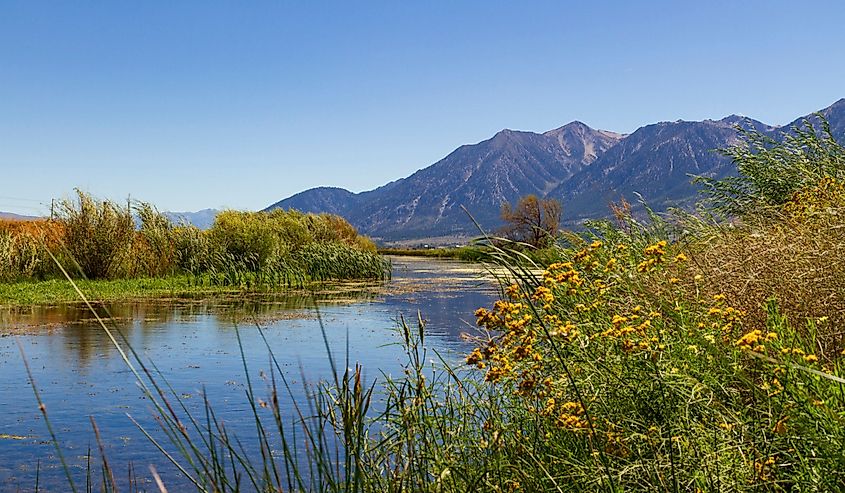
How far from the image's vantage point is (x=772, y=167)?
10289 mm

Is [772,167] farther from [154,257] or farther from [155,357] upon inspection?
[154,257]

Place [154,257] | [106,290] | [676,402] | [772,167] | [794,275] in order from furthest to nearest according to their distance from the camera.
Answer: [154,257]
[106,290]
[772,167]
[794,275]
[676,402]

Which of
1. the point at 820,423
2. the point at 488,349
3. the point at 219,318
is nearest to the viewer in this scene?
the point at 820,423

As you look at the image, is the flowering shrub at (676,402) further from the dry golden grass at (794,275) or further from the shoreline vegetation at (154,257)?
the shoreline vegetation at (154,257)

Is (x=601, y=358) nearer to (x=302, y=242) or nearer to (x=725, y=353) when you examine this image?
(x=725, y=353)

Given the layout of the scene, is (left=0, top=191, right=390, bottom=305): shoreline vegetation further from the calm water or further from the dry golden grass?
the dry golden grass

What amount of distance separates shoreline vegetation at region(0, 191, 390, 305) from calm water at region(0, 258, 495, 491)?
102 inches

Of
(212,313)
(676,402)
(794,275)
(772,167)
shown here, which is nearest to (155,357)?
(212,313)

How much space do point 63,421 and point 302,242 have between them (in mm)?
20234

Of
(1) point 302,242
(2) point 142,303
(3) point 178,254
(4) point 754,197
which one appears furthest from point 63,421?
(1) point 302,242

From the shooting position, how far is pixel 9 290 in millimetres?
16469

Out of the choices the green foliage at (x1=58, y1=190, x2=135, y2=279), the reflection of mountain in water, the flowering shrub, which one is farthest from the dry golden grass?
the green foliage at (x1=58, y1=190, x2=135, y2=279)

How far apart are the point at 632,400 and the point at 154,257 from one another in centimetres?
1906

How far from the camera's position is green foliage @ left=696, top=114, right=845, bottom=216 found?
9680 millimetres
